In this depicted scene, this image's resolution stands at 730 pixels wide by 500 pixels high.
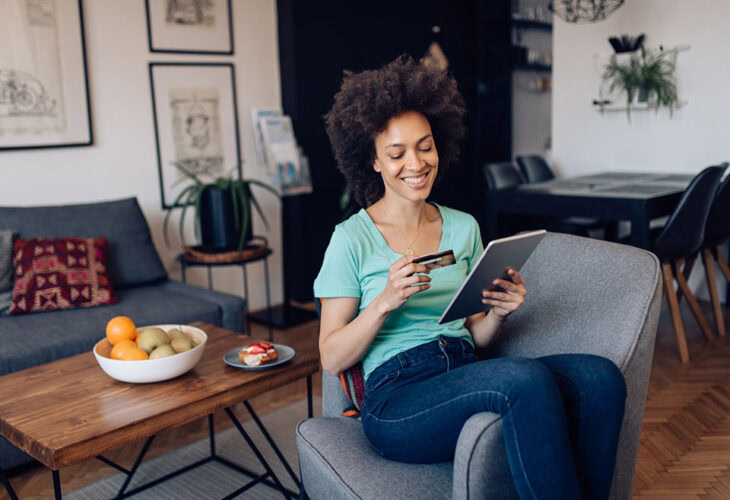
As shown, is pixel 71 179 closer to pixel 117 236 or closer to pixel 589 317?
pixel 117 236

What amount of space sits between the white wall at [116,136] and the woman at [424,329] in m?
2.05

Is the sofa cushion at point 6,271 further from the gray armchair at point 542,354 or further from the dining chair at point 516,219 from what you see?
the dining chair at point 516,219

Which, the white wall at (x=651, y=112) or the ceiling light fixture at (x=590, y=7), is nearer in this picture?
the ceiling light fixture at (x=590, y=7)

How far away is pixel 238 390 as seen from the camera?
5.62 ft

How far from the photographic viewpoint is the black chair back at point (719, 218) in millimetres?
3305

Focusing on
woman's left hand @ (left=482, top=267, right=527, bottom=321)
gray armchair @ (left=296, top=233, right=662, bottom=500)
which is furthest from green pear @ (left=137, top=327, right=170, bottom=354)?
woman's left hand @ (left=482, top=267, right=527, bottom=321)

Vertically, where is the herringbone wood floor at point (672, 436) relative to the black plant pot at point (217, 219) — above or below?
below

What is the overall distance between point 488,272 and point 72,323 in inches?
72.2

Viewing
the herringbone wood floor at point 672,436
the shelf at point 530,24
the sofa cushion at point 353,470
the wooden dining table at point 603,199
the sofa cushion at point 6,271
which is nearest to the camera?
the sofa cushion at point 353,470

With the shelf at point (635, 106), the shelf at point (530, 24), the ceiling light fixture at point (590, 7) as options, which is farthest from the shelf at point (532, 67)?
the ceiling light fixture at point (590, 7)

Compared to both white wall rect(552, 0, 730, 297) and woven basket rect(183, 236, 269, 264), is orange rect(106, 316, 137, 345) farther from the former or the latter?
white wall rect(552, 0, 730, 297)

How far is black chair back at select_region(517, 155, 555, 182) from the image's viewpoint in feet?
14.4

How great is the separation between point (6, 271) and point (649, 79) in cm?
360

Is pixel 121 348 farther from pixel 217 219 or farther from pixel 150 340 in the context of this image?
pixel 217 219
